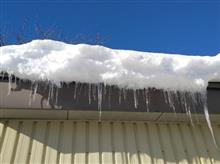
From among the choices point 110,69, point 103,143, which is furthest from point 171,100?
point 103,143

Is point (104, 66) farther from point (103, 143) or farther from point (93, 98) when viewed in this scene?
point (103, 143)

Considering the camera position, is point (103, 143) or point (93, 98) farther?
point (103, 143)

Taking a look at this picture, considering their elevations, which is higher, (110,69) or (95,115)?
(110,69)

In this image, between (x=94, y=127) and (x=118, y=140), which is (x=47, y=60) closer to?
(x=94, y=127)

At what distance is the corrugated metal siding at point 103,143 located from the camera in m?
2.32

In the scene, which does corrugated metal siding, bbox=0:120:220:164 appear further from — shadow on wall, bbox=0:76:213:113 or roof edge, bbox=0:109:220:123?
shadow on wall, bbox=0:76:213:113

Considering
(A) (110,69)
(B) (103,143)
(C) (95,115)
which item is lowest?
(B) (103,143)

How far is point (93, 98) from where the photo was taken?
2275 millimetres

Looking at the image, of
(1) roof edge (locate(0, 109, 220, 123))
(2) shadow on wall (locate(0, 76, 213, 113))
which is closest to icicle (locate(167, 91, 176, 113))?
(2) shadow on wall (locate(0, 76, 213, 113))

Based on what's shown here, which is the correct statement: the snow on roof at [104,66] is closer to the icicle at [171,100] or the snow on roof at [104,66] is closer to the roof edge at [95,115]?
the icicle at [171,100]

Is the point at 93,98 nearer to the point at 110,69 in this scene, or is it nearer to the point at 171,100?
the point at 110,69

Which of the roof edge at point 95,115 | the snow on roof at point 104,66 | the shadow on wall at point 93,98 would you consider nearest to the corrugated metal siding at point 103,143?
the roof edge at point 95,115

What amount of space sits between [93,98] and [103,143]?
1.63ft

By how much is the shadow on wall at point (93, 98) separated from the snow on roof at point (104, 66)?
0.21ft
